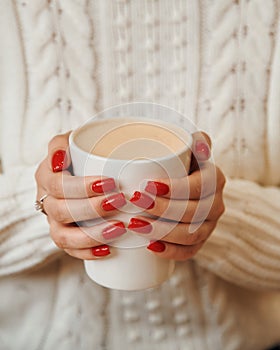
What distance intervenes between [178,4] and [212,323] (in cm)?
41

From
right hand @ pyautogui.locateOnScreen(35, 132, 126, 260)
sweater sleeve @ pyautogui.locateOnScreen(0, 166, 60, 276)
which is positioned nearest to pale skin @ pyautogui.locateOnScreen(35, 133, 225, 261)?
right hand @ pyautogui.locateOnScreen(35, 132, 126, 260)

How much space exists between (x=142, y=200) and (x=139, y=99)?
0.29 meters

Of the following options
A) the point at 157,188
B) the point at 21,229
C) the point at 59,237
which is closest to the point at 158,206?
the point at 157,188

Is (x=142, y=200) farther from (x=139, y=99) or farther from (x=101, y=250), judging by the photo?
(x=139, y=99)

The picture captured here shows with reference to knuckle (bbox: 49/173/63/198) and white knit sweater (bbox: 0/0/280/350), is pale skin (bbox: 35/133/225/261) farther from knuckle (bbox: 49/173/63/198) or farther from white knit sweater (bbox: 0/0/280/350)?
white knit sweater (bbox: 0/0/280/350)

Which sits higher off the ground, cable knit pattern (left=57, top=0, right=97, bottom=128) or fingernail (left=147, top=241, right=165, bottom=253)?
cable knit pattern (left=57, top=0, right=97, bottom=128)

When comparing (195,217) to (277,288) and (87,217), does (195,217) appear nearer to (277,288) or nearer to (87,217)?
(87,217)

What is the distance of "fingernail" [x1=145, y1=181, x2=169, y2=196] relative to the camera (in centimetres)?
45

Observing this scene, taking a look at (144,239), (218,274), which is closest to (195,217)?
(144,239)

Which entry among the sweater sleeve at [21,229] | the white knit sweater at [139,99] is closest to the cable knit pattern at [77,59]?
the white knit sweater at [139,99]

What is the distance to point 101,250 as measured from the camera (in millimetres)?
485

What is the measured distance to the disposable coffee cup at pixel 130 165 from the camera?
44 cm

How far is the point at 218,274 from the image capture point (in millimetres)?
707

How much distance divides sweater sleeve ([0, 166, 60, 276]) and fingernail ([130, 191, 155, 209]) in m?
0.24
